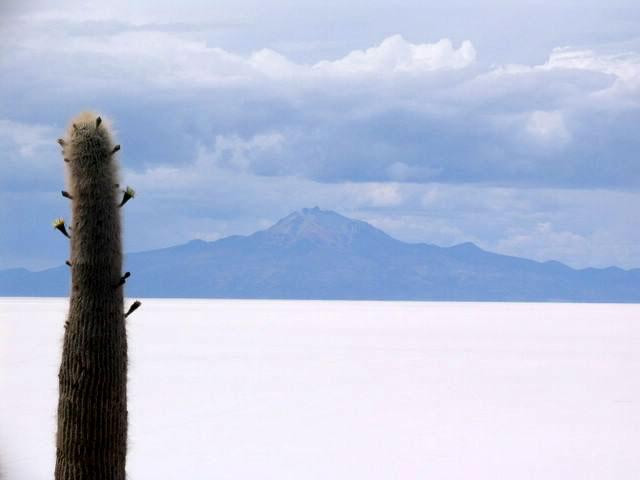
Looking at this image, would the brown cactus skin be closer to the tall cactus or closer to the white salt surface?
the tall cactus

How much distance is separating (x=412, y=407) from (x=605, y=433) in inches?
84.4

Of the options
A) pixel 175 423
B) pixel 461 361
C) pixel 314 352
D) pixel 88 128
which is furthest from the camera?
pixel 314 352

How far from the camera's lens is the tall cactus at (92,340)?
11.9 ft

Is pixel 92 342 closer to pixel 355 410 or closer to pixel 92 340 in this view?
pixel 92 340

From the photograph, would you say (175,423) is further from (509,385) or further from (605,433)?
(509,385)

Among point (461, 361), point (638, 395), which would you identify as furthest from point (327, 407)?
point (461, 361)

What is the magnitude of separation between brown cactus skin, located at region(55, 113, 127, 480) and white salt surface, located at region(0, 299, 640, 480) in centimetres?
74

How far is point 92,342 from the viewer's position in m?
3.61

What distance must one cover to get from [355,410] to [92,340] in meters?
6.65

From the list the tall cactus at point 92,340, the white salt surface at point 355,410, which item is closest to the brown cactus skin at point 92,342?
the tall cactus at point 92,340

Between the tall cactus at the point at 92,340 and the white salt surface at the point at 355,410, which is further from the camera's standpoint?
the white salt surface at the point at 355,410

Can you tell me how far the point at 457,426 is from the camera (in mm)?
9078

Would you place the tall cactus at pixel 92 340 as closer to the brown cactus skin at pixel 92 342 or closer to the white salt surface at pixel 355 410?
the brown cactus skin at pixel 92 342

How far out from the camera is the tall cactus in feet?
11.9
